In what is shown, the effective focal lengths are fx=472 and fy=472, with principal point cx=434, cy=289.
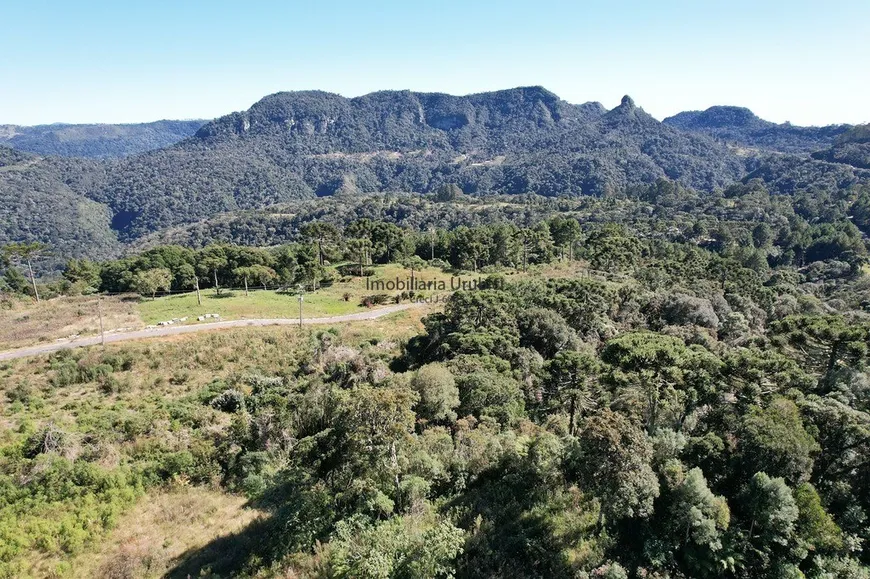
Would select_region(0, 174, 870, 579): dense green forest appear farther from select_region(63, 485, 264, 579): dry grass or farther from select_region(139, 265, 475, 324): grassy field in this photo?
select_region(139, 265, 475, 324): grassy field

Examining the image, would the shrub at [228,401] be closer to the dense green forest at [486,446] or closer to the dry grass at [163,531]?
the dense green forest at [486,446]

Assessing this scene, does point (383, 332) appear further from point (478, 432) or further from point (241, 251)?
point (241, 251)

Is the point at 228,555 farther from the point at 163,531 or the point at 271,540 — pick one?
the point at 163,531

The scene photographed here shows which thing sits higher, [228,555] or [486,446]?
[486,446]

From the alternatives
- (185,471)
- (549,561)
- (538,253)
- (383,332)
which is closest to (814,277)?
(538,253)

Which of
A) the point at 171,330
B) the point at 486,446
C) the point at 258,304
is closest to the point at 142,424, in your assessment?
the point at 171,330

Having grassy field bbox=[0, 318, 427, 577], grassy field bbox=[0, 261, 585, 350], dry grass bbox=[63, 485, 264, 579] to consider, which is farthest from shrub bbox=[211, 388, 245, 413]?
grassy field bbox=[0, 261, 585, 350]
